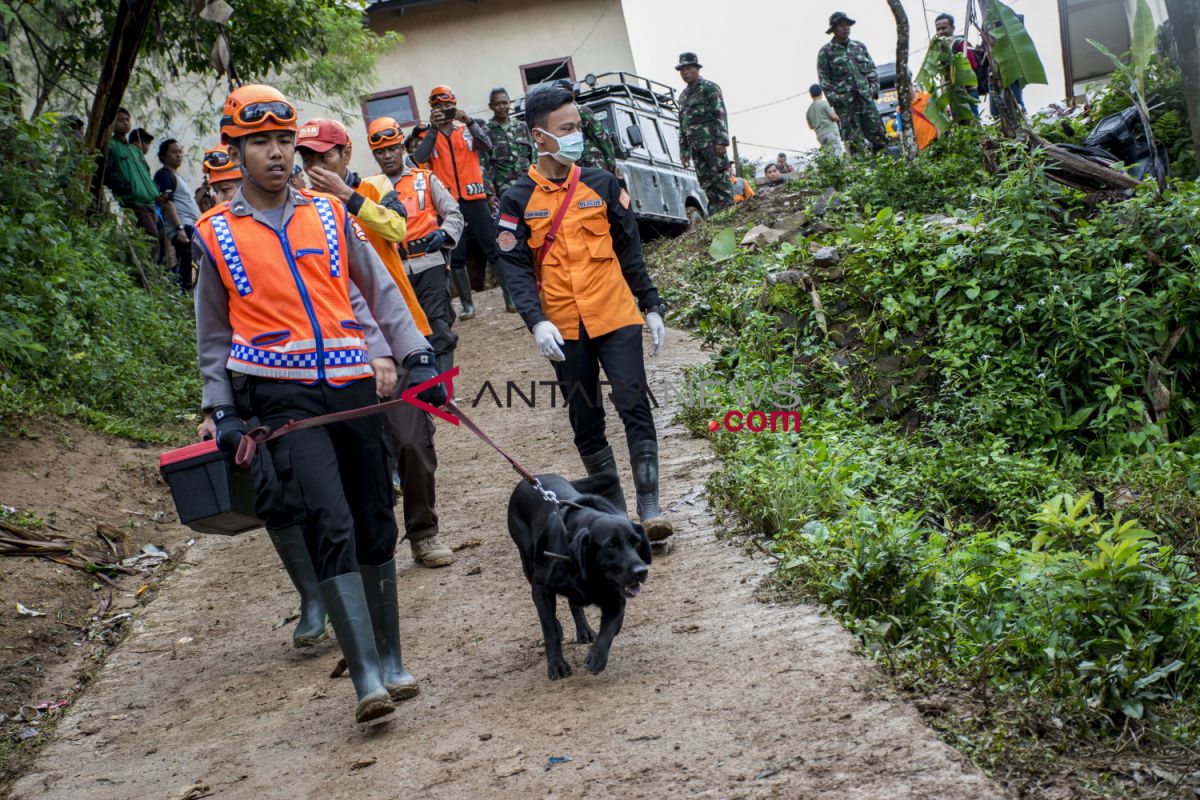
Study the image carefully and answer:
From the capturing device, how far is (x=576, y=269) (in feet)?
19.7

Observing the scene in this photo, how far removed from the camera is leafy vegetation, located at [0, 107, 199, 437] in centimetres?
1014

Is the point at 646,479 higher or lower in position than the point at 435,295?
lower

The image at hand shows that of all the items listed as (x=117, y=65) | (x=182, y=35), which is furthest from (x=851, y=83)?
(x=117, y=65)

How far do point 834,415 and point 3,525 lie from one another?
5.29 meters

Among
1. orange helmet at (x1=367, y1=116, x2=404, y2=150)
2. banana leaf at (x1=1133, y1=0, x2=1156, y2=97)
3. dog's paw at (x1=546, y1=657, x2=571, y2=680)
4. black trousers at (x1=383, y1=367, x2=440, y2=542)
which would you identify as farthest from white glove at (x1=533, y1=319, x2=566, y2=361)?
banana leaf at (x1=1133, y1=0, x2=1156, y2=97)

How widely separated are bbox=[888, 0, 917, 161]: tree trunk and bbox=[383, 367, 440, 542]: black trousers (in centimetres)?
883

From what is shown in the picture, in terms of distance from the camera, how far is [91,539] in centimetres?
815

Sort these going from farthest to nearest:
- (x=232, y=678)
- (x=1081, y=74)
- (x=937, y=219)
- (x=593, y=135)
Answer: (x=1081, y=74) < (x=593, y=135) < (x=937, y=219) < (x=232, y=678)

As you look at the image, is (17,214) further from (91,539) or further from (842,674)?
(842,674)

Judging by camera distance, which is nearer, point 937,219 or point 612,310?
point 612,310

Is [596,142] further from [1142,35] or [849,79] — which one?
[1142,35]

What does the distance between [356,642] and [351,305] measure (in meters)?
1.21

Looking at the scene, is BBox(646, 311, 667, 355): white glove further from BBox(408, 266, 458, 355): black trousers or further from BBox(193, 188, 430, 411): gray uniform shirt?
BBox(193, 188, 430, 411): gray uniform shirt

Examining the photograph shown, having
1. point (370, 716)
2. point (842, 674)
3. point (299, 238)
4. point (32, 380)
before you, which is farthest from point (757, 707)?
point (32, 380)
